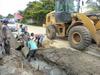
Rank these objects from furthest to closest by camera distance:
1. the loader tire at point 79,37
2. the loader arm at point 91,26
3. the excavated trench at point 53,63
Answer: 1. the loader tire at point 79,37
2. the loader arm at point 91,26
3. the excavated trench at point 53,63

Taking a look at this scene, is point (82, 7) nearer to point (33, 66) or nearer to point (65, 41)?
point (65, 41)

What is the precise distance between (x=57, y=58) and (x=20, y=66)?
5.81 feet

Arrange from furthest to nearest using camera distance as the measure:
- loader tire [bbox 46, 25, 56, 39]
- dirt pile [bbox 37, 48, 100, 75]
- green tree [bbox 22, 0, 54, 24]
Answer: green tree [bbox 22, 0, 54, 24]
loader tire [bbox 46, 25, 56, 39]
dirt pile [bbox 37, 48, 100, 75]

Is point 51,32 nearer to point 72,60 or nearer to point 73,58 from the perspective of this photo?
point 73,58

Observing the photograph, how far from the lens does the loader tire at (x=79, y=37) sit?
43.7 ft

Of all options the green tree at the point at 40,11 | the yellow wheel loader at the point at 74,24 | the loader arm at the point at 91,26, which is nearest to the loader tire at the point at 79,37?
the yellow wheel loader at the point at 74,24

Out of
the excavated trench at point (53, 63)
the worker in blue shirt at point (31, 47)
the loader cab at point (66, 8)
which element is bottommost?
the excavated trench at point (53, 63)

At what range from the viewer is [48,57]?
45.2ft

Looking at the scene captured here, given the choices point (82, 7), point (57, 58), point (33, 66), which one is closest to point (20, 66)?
point (33, 66)

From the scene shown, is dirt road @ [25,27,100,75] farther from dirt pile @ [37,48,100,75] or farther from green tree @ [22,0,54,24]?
green tree @ [22,0,54,24]

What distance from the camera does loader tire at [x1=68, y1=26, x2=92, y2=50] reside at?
524 inches

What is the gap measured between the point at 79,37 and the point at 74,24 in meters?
0.97

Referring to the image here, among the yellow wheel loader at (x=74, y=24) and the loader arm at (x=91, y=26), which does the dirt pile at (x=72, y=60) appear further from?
the loader arm at (x=91, y=26)

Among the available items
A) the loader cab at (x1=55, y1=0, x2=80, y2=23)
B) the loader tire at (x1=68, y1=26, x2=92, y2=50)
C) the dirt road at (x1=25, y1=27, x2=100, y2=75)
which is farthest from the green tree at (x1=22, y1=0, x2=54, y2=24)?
the loader tire at (x1=68, y1=26, x2=92, y2=50)
